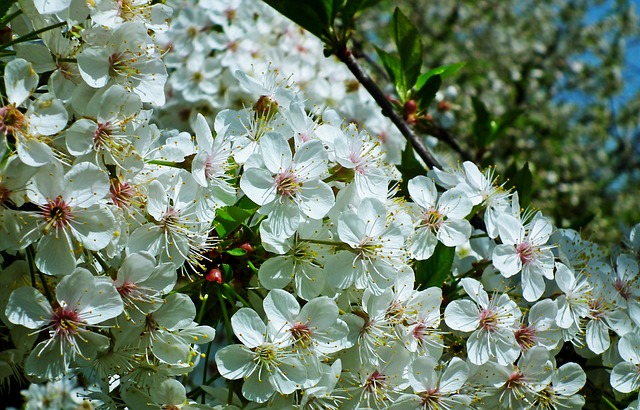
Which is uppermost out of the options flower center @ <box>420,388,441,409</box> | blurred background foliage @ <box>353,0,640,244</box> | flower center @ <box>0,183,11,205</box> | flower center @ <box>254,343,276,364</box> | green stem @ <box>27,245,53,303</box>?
flower center @ <box>0,183,11,205</box>

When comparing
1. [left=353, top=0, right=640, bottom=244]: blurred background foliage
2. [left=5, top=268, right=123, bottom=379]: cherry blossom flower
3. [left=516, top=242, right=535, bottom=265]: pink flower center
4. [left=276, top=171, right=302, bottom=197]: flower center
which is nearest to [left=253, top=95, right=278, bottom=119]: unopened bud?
[left=276, top=171, right=302, bottom=197]: flower center

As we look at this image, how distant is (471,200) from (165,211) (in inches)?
29.9

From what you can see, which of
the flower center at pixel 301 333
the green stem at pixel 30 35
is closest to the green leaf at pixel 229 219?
the flower center at pixel 301 333

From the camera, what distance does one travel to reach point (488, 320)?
1.56 metres

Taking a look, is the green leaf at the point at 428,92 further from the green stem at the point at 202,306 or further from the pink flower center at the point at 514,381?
the green stem at the point at 202,306

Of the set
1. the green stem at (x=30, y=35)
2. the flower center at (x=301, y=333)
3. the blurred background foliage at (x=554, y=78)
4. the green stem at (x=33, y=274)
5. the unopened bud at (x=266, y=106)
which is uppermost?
the green stem at (x=30, y=35)

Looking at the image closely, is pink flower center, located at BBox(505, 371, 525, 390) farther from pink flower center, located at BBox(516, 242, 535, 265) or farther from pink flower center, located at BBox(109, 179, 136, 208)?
pink flower center, located at BBox(109, 179, 136, 208)

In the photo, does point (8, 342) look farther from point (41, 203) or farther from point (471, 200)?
point (471, 200)

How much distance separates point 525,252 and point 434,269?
9.3 inches

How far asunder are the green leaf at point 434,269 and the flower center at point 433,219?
0.26ft

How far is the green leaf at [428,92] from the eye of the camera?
2.18 m

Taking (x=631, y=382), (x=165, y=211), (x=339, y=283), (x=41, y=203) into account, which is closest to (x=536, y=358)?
(x=631, y=382)

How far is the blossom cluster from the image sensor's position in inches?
50.4

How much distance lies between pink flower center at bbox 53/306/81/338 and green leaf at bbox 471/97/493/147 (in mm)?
1845
